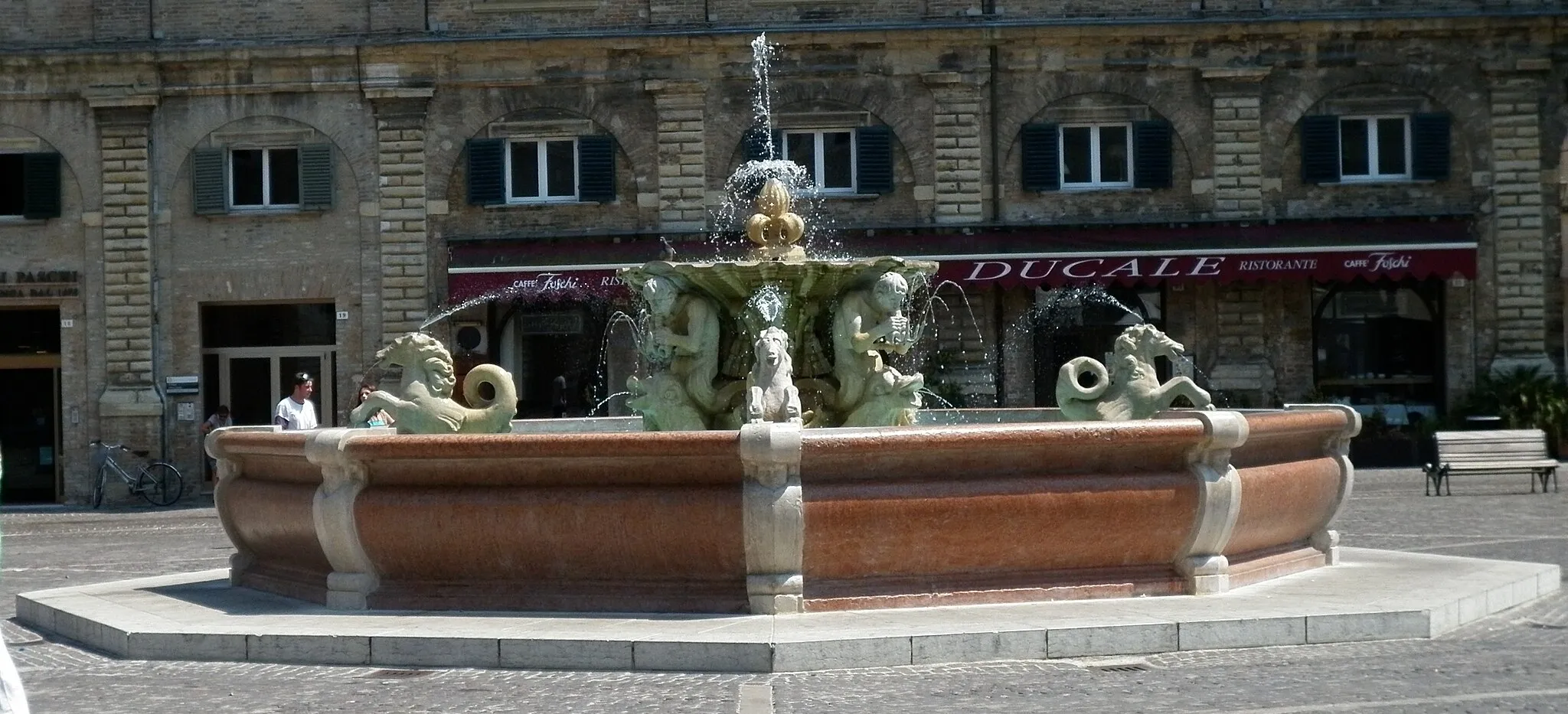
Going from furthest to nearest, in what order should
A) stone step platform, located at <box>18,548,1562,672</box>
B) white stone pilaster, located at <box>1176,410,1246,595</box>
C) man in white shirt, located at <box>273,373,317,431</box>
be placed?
man in white shirt, located at <box>273,373,317,431</box>
white stone pilaster, located at <box>1176,410,1246,595</box>
stone step platform, located at <box>18,548,1562,672</box>

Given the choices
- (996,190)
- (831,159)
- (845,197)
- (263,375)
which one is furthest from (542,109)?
(996,190)

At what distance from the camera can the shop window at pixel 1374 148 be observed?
33000mm

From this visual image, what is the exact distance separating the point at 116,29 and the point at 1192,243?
1729cm

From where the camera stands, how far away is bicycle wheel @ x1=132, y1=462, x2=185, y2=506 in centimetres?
3147

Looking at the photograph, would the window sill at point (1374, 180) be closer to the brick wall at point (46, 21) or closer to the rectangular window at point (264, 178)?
the rectangular window at point (264, 178)

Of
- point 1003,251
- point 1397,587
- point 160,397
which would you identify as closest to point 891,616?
point 1397,587

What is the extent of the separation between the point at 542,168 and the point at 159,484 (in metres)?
7.65

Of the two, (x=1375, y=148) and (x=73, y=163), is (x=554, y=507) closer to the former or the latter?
(x=73, y=163)

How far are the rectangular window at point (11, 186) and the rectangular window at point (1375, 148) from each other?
68.8 feet

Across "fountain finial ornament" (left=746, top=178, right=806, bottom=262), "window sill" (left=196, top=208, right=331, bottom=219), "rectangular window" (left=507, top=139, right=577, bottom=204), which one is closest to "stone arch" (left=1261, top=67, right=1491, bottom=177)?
"rectangular window" (left=507, top=139, right=577, bottom=204)

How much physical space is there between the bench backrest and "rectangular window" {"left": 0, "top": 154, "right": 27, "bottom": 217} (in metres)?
21.7

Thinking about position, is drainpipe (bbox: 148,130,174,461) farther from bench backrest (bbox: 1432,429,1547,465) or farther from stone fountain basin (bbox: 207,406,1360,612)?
stone fountain basin (bbox: 207,406,1360,612)

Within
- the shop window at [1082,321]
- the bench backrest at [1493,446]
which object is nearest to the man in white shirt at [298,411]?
→ the bench backrest at [1493,446]

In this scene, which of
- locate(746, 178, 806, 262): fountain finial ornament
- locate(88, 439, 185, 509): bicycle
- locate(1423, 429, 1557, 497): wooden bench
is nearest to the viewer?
locate(746, 178, 806, 262): fountain finial ornament
